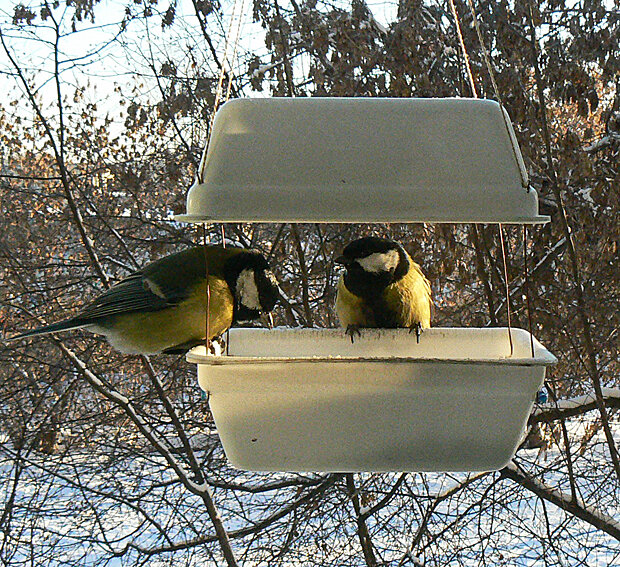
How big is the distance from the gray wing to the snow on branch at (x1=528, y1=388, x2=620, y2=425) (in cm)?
207

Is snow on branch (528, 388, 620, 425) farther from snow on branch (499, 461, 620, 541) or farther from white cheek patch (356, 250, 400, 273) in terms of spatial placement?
white cheek patch (356, 250, 400, 273)

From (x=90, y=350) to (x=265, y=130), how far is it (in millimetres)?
2944

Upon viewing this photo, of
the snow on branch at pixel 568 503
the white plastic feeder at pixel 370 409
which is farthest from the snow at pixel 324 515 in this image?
the white plastic feeder at pixel 370 409

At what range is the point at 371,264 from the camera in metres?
1.40

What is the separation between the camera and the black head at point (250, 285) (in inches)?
54.9

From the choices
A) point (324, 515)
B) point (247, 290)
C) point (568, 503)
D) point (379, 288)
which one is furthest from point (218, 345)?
point (324, 515)

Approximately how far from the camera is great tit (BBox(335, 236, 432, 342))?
1394 mm

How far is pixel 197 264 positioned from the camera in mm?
1593

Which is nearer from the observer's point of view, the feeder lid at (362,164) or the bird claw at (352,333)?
the feeder lid at (362,164)

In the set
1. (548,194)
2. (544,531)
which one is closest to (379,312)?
(548,194)

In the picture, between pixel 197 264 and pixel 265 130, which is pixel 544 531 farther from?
pixel 265 130

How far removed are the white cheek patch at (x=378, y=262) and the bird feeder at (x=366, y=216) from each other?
1.73 feet

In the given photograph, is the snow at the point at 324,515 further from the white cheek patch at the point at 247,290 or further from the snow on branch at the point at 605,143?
the white cheek patch at the point at 247,290

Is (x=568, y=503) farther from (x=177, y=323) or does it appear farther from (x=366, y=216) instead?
(x=366, y=216)
